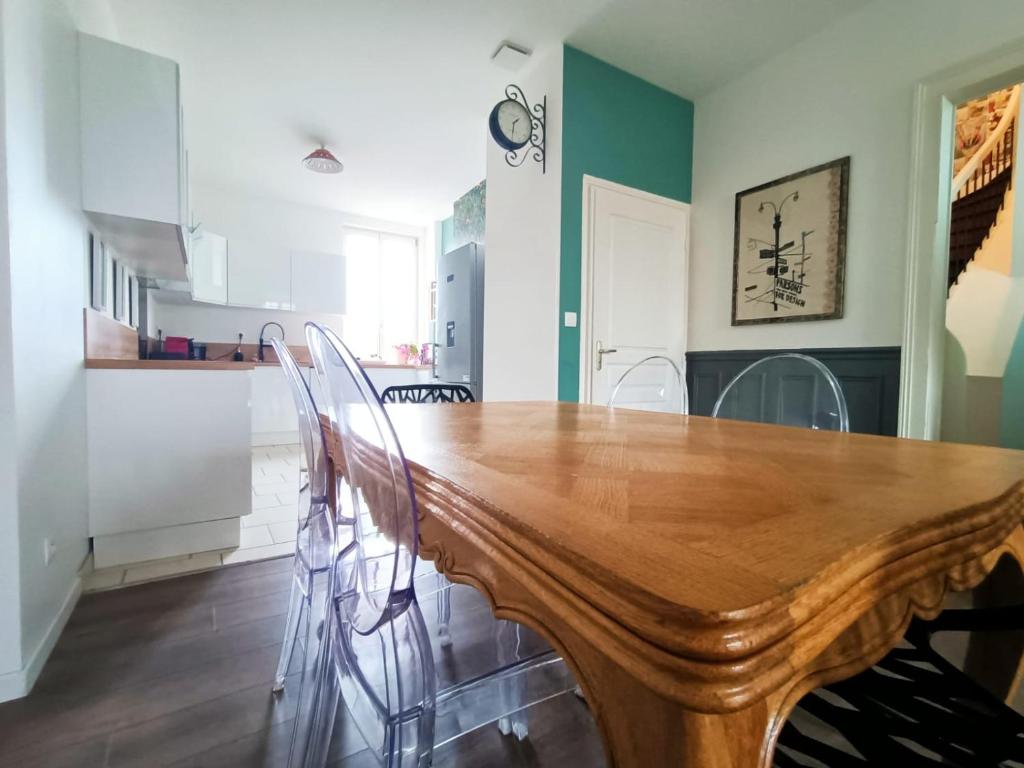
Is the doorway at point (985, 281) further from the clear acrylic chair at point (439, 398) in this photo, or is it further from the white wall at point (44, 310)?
the white wall at point (44, 310)

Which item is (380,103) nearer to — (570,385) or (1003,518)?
(570,385)

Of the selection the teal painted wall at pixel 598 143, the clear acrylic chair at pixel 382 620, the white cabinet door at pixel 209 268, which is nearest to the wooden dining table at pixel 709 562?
the clear acrylic chair at pixel 382 620

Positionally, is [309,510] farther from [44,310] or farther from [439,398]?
[439,398]

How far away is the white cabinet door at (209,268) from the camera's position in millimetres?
4031

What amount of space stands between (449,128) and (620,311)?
80.6 inches

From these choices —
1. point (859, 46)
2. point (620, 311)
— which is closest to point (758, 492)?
point (620, 311)

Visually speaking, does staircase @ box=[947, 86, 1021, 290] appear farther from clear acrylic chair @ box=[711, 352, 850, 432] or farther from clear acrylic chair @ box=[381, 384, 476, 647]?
clear acrylic chair @ box=[381, 384, 476, 647]

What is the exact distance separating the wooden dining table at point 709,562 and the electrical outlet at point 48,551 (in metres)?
1.49

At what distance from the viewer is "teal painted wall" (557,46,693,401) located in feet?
8.59

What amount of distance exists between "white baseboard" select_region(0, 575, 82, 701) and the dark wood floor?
24mm

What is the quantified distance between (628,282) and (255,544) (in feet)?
8.55

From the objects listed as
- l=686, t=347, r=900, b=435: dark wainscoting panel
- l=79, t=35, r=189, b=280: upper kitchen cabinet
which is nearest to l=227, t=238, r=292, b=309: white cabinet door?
l=79, t=35, r=189, b=280: upper kitchen cabinet

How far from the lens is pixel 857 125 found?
7.52 feet

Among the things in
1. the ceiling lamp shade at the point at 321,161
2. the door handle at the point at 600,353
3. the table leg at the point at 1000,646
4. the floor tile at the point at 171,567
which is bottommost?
the floor tile at the point at 171,567
